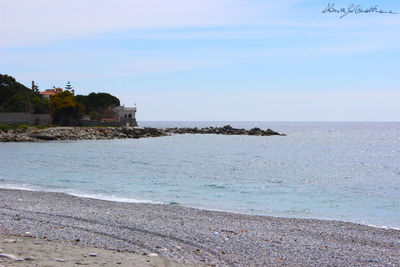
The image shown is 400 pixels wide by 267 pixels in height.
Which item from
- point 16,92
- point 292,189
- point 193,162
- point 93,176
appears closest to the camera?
point 292,189

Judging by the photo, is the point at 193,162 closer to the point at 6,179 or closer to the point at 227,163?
the point at 227,163

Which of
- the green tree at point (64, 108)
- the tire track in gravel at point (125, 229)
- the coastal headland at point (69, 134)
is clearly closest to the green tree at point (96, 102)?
the green tree at point (64, 108)

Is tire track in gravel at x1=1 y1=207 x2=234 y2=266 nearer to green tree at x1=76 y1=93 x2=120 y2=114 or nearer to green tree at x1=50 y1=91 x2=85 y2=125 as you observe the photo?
green tree at x1=50 y1=91 x2=85 y2=125

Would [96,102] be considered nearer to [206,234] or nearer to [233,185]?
[233,185]

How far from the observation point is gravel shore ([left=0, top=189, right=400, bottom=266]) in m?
11.4

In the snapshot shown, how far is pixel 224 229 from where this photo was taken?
48.6ft

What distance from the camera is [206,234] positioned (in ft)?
44.9

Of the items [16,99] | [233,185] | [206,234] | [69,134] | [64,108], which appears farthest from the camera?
[64,108]

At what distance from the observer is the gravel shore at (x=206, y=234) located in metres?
11.4

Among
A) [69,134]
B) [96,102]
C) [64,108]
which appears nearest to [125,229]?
[69,134]

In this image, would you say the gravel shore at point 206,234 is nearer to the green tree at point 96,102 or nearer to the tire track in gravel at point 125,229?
the tire track in gravel at point 125,229

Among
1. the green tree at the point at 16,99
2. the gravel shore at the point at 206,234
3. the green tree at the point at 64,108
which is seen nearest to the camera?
the gravel shore at the point at 206,234

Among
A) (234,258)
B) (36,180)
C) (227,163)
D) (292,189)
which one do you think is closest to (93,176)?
(36,180)

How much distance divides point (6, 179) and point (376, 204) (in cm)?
2349
